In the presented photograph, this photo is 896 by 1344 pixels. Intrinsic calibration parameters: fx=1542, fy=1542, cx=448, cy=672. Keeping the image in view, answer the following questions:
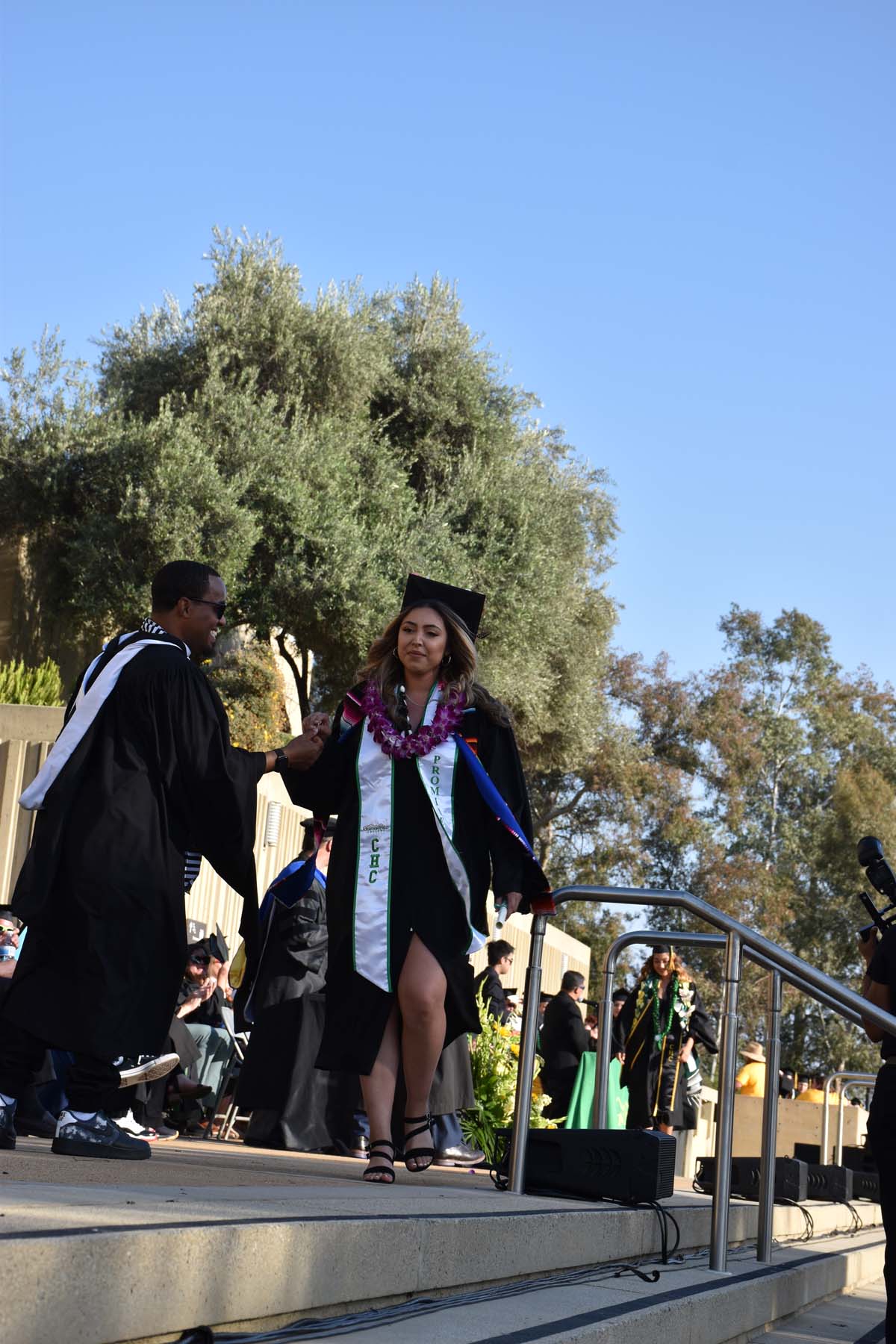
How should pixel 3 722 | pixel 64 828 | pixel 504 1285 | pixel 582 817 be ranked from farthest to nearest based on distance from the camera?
1. pixel 582 817
2. pixel 3 722
3. pixel 64 828
4. pixel 504 1285

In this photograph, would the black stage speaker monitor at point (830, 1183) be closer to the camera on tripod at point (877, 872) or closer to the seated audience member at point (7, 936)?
the camera on tripod at point (877, 872)

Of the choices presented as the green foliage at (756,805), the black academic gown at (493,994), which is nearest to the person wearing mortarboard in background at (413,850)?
the black academic gown at (493,994)

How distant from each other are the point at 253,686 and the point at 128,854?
19754 millimetres

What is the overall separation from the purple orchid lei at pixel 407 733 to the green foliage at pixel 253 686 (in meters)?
17.7

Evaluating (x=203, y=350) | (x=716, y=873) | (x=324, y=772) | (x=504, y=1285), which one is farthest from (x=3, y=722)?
(x=716, y=873)

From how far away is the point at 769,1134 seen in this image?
18.5 ft

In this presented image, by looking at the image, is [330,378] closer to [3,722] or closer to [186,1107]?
[3,722]

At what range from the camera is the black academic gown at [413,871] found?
4.89 meters

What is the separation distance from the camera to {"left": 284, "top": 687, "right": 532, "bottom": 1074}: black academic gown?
489cm

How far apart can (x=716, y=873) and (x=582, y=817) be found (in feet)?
14.8

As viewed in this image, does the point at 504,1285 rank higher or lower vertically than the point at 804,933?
lower

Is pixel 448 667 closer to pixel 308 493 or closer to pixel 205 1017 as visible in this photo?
pixel 205 1017

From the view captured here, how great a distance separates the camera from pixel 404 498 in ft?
73.4

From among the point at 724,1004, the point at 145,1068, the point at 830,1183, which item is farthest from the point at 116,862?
the point at 830,1183
